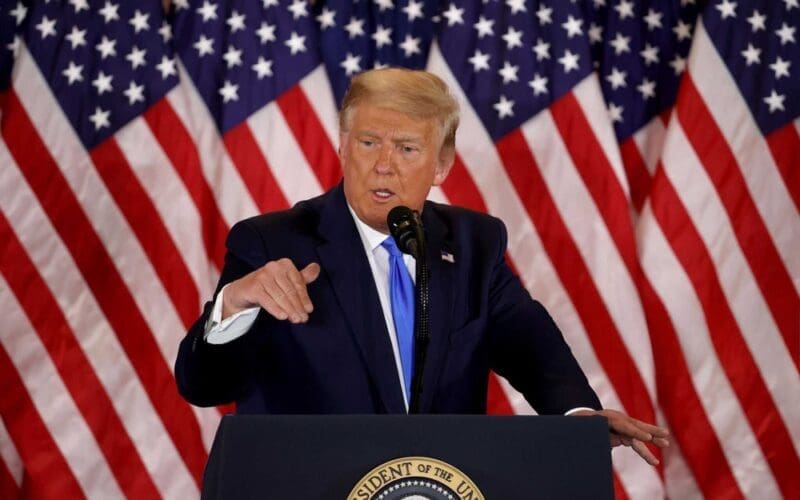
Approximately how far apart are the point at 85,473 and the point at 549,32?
8.01ft

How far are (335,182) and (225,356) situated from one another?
2.11 meters

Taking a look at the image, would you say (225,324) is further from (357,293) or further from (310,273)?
(357,293)

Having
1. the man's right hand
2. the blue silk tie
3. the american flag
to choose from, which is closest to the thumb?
the man's right hand

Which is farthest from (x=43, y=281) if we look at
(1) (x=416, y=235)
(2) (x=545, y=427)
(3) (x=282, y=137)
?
(2) (x=545, y=427)

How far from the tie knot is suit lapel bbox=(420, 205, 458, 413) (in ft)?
0.24

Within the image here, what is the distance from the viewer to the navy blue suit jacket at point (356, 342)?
221cm

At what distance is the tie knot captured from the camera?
244 cm

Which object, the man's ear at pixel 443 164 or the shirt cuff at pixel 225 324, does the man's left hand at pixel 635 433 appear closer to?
the shirt cuff at pixel 225 324

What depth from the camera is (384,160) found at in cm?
240

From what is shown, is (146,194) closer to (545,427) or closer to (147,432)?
(147,432)

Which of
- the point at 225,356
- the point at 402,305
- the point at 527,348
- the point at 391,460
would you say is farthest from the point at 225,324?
the point at 527,348

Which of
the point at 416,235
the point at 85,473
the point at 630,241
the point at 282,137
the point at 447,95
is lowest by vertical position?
the point at 630,241

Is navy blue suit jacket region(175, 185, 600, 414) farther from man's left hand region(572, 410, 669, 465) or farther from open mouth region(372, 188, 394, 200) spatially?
man's left hand region(572, 410, 669, 465)

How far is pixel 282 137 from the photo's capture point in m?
4.20
